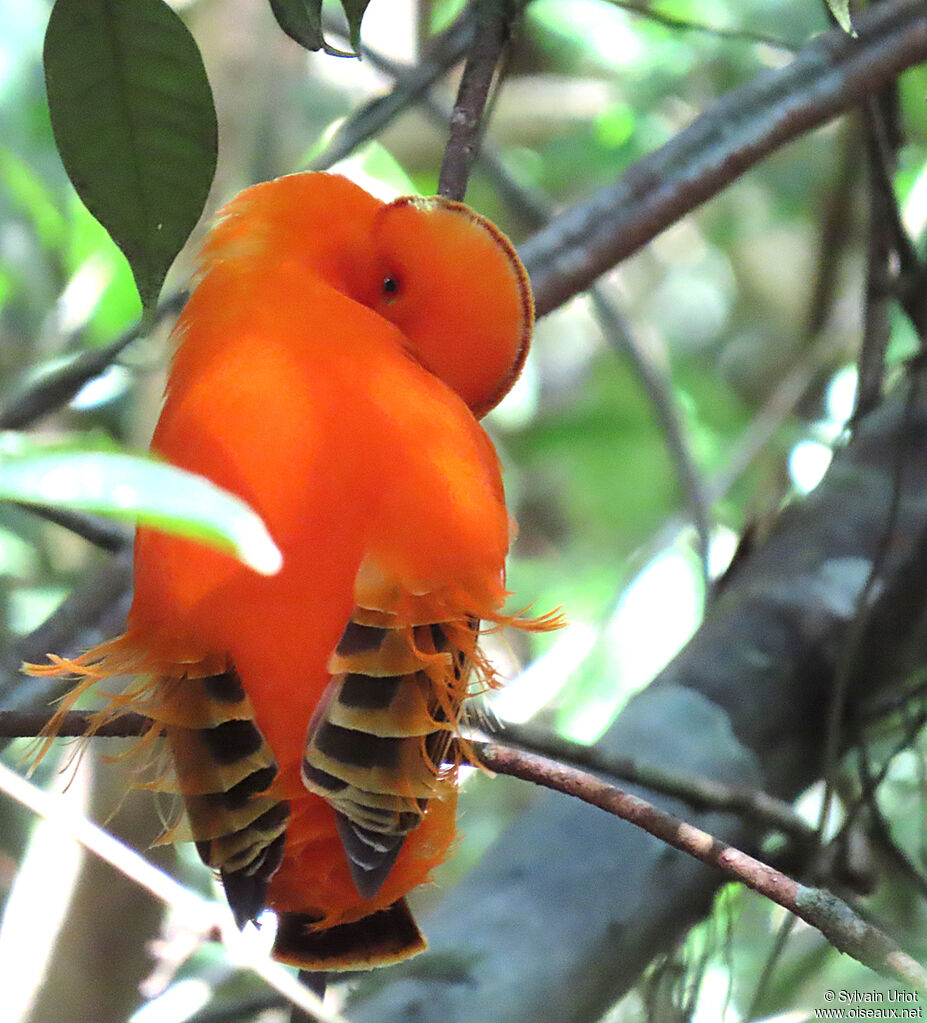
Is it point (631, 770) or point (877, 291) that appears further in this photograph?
point (877, 291)

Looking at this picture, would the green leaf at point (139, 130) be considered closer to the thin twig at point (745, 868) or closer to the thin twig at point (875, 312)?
the thin twig at point (745, 868)

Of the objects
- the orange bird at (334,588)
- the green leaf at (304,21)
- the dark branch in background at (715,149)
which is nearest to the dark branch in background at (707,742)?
the orange bird at (334,588)

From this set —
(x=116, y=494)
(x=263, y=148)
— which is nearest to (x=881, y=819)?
(x=116, y=494)

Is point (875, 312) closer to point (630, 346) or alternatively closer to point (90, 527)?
point (630, 346)

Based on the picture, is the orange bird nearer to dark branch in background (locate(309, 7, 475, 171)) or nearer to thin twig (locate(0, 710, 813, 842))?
thin twig (locate(0, 710, 813, 842))

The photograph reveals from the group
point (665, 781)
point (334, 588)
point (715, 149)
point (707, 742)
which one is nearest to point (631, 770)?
point (665, 781)

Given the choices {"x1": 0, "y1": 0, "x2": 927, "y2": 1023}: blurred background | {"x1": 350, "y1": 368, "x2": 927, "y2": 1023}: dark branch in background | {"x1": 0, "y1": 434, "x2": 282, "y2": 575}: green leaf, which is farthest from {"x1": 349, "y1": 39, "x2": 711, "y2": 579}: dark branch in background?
{"x1": 0, "y1": 434, "x2": 282, "y2": 575}: green leaf
